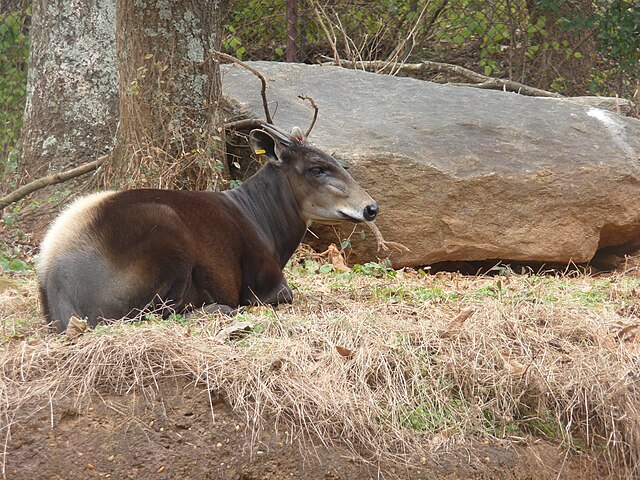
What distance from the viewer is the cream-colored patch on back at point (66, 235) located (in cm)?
511

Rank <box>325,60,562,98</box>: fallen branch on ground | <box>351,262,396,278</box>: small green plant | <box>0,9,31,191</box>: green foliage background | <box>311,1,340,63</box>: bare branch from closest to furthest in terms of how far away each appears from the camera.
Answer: <box>351,262,396,278</box>: small green plant, <box>311,1,340,63</box>: bare branch, <box>0,9,31,191</box>: green foliage background, <box>325,60,562,98</box>: fallen branch on ground

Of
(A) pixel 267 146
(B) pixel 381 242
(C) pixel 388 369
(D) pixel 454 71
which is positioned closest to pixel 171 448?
(C) pixel 388 369

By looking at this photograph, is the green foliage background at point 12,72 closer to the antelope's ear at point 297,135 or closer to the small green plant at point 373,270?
the small green plant at point 373,270

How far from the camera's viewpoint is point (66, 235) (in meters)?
5.14

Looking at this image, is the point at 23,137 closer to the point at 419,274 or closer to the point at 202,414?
the point at 419,274

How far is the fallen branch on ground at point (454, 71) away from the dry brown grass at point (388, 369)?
5772 mm

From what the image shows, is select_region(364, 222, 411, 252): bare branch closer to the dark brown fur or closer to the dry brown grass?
the dark brown fur

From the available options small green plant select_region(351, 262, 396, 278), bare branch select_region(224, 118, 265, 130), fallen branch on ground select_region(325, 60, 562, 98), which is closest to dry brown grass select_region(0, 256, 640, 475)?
small green plant select_region(351, 262, 396, 278)

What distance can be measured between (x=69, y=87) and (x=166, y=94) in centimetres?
202

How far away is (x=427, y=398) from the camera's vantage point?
4.80 metres

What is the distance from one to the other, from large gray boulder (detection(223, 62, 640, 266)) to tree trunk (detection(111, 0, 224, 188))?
798 millimetres

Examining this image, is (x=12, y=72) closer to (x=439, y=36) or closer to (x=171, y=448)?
(x=439, y=36)

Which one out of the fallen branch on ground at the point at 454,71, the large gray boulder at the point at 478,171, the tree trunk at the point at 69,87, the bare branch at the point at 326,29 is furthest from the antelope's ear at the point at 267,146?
the fallen branch on ground at the point at 454,71

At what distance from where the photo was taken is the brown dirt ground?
4281mm
